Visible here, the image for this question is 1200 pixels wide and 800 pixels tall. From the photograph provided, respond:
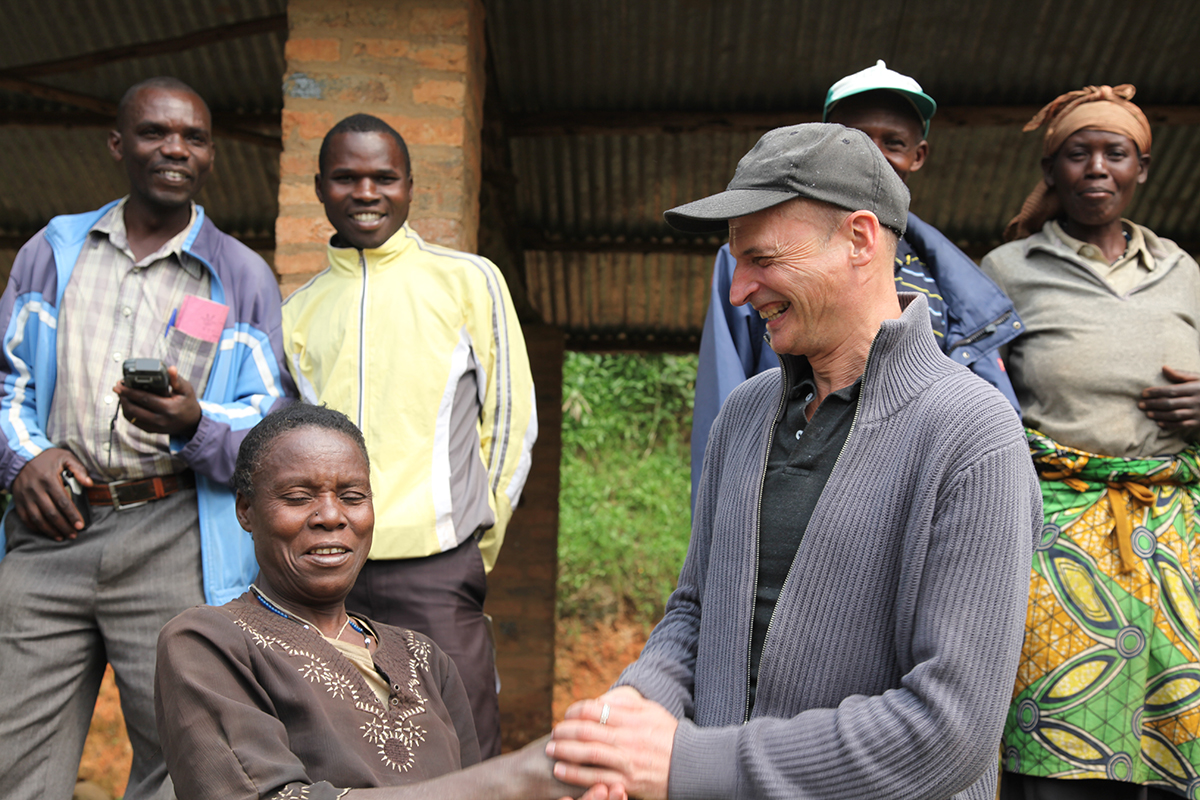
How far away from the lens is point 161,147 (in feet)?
10.0

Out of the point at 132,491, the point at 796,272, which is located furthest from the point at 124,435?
the point at 796,272

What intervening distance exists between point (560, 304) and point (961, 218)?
2748 mm

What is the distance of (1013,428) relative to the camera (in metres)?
1.52

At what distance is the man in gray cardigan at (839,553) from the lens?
1438 mm

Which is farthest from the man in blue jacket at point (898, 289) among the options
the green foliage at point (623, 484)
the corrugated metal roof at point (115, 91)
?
the green foliage at point (623, 484)

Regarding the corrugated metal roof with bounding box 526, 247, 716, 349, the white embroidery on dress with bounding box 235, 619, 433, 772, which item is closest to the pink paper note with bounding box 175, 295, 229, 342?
the white embroidery on dress with bounding box 235, 619, 433, 772

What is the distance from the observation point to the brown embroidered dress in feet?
5.80

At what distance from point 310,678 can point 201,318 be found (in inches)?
55.1

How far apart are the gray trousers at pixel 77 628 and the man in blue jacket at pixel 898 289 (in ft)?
4.82

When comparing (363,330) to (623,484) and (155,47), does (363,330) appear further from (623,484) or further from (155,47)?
(623,484)

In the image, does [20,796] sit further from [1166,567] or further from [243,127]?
[243,127]

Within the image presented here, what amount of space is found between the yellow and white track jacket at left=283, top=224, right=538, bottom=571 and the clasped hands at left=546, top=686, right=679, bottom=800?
1262mm

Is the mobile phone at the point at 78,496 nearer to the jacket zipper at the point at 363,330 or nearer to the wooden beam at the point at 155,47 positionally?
the jacket zipper at the point at 363,330

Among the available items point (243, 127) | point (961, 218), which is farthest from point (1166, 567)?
point (243, 127)
